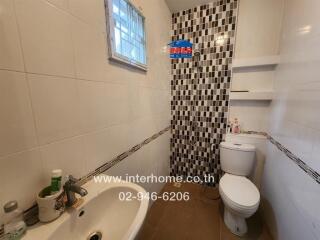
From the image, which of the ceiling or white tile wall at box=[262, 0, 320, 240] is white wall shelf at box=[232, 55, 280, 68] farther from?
the ceiling

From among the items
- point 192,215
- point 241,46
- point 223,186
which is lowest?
point 192,215

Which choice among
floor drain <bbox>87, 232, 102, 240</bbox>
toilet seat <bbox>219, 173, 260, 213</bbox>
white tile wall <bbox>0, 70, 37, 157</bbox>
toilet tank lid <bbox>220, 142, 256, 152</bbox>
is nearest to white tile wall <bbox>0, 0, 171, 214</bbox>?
white tile wall <bbox>0, 70, 37, 157</bbox>

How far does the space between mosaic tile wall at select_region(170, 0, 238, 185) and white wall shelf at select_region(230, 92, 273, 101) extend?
0.10 meters

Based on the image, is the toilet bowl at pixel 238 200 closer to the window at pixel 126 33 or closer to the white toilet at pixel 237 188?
the white toilet at pixel 237 188

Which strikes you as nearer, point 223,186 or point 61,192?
point 61,192

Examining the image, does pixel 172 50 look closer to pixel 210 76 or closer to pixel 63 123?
pixel 210 76

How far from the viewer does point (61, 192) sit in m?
0.63

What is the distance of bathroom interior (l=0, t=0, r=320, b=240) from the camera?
587mm

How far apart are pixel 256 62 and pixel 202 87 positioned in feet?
2.00

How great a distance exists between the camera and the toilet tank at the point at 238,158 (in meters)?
1.60

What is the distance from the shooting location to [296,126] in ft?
3.57

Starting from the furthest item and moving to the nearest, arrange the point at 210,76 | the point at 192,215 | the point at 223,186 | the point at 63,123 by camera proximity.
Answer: the point at 210,76
the point at 192,215
the point at 223,186
the point at 63,123

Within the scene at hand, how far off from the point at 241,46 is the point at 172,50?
799 mm

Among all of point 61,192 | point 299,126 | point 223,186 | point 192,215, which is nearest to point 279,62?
point 299,126
